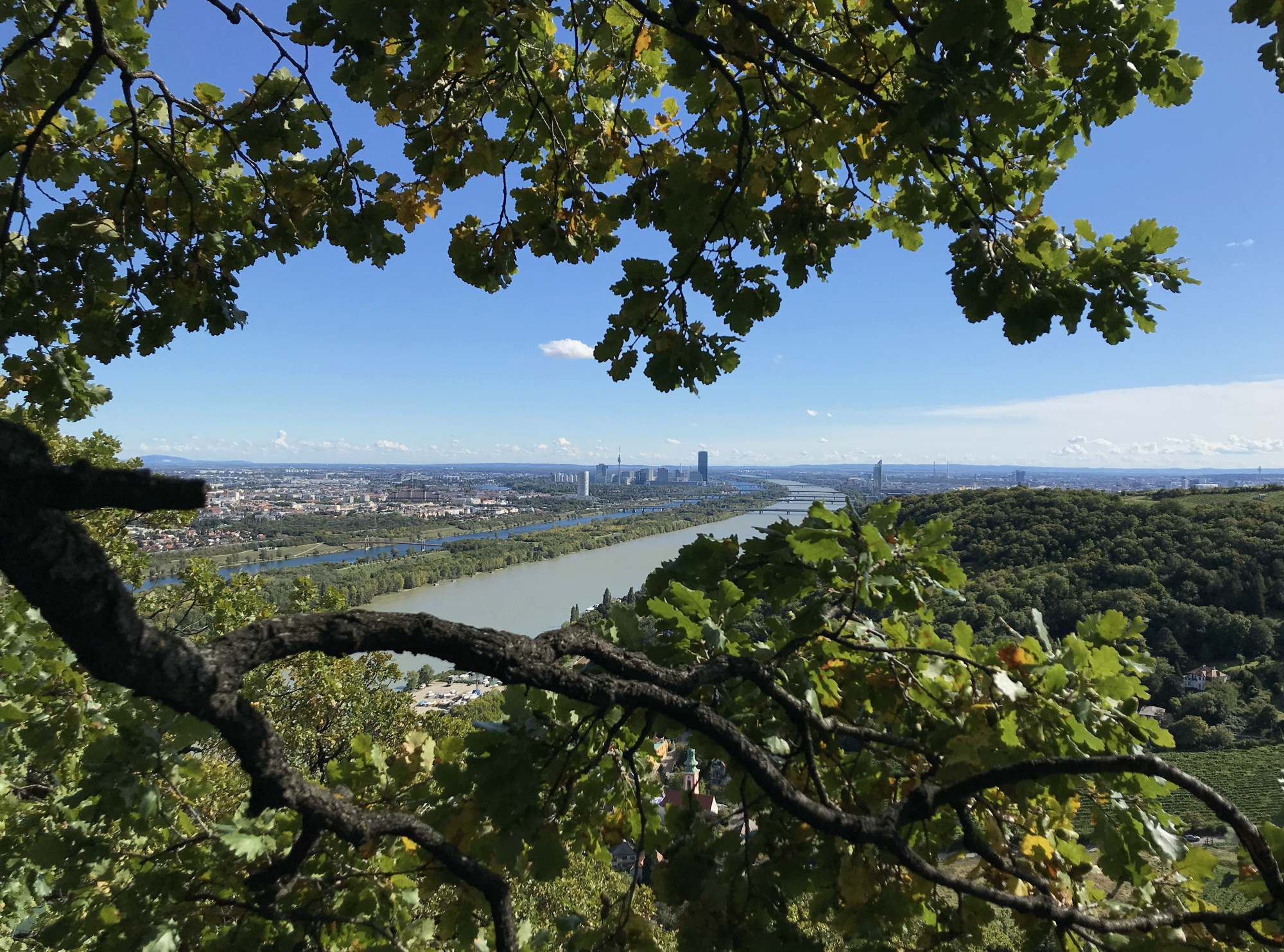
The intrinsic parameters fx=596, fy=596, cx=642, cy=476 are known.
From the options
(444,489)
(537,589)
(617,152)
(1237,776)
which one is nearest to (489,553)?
(537,589)

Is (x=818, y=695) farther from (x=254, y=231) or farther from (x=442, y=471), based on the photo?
(x=442, y=471)

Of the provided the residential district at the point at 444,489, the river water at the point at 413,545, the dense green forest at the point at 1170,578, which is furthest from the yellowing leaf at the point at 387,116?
the river water at the point at 413,545

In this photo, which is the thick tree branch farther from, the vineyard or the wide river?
the vineyard

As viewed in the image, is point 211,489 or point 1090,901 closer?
point 211,489

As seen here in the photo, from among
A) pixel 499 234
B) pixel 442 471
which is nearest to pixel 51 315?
pixel 499 234

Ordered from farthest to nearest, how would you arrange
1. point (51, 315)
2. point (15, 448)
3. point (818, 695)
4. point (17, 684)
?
point (17, 684), point (51, 315), point (818, 695), point (15, 448)

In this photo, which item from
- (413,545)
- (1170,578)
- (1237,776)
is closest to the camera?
(1237,776)

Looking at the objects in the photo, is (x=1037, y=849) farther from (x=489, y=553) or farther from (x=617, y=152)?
(x=489, y=553)
